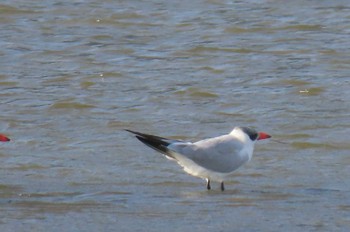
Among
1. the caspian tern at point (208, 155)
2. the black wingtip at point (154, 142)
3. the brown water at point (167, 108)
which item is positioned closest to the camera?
the brown water at point (167, 108)

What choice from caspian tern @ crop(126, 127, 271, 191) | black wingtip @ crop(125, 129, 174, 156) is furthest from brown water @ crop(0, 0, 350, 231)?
black wingtip @ crop(125, 129, 174, 156)

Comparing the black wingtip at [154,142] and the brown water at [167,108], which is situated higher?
the black wingtip at [154,142]

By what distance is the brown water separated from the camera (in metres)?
7.33

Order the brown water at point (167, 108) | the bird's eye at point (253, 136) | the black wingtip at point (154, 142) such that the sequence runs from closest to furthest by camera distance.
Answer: the brown water at point (167, 108), the black wingtip at point (154, 142), the bird's eye at point (253, 136)

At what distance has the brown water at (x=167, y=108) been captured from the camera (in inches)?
289

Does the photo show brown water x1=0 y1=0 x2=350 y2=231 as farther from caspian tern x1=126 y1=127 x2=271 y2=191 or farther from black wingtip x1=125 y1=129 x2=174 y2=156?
black wingtip x1=125 y1=129 x2=174 y2=156

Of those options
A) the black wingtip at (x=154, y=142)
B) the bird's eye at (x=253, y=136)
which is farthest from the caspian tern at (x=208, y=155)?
the bird's eye at (x=253, y=136)

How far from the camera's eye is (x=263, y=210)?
728 centimetres

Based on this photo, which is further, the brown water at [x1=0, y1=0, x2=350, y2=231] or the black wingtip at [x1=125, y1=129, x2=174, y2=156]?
the black wingtip at [x1=125, y1=129, x2=174, y2=156]

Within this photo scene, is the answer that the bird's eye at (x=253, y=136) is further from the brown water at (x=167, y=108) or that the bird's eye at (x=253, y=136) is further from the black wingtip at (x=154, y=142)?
the black wingtip at (x=154, y=142)

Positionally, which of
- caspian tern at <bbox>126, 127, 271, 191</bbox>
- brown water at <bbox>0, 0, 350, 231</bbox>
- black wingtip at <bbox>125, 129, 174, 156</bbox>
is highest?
black wingtip at <bbox>125, 129, 174, 156</bbox>

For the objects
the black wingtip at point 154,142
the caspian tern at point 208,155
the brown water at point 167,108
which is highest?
the black wingtip at point 154,142

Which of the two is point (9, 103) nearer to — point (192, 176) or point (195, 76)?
point (195, 76)

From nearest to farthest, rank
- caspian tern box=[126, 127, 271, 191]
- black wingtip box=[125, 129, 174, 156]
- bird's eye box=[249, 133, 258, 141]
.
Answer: black wingtip box=[125, 129, 174, 156], caspian tern box=[126, 127, 271, 191], bird's eye box=[249, 133, 258, 141]
